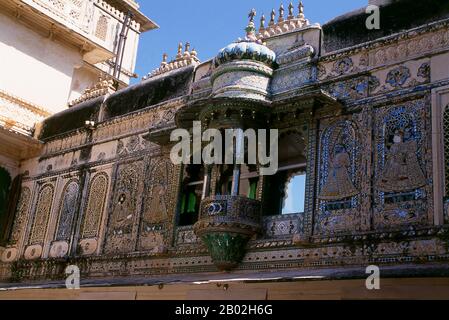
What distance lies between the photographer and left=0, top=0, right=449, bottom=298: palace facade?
7.27 metres

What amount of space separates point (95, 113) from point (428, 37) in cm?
719

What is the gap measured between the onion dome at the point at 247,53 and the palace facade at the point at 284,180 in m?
0.02

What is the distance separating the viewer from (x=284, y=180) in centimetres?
916

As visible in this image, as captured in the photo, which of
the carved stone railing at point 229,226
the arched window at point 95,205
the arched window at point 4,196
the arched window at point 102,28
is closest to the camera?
the carved stone railing at point 229,226

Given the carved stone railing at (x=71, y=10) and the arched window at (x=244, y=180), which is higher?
the carved stone railing at (x=71, y=10)

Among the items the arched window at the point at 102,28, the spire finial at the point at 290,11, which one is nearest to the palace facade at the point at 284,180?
the spire finial at the point at 290,11

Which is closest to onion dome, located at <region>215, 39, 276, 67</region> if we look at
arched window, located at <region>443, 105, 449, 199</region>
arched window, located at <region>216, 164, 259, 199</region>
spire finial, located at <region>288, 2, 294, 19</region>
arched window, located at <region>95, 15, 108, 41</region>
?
spire finial, located at <region>288, 2, 294, 19</region>

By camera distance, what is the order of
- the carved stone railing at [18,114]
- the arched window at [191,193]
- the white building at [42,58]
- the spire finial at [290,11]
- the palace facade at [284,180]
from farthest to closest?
the white building at [42,58]
the carved stone railing at [18,114]
the spire finial at [290,11]
the arched window at [191,193]
the palace facade at [284,180]

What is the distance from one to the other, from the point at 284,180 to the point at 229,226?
133 centimetres

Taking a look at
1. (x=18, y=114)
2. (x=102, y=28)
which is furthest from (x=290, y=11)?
(x=102, y=28)

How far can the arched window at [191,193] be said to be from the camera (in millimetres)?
9953

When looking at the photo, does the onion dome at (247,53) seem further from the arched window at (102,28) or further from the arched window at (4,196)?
the arched window at (102,28)

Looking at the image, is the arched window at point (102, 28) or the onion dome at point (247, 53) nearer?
the onion dome at point (247, 53)

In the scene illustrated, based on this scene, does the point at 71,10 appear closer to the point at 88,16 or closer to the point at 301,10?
the point at 88,16
